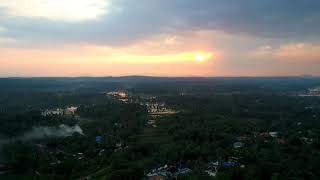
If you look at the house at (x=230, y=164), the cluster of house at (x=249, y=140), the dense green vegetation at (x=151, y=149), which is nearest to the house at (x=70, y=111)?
the dense green vegetation at (x=151, y=149)

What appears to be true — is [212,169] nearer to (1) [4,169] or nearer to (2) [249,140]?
(2) [249,140]

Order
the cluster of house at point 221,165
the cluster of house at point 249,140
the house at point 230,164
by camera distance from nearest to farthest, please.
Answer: the cluster of house at point 221,165, the house at point 230,164, the cluster of house at point 249,140

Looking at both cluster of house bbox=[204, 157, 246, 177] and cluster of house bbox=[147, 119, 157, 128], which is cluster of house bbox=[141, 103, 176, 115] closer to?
cluster of house bbox=[147, 119, 157, 128]

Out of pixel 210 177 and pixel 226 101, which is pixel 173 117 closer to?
pixel 226 101

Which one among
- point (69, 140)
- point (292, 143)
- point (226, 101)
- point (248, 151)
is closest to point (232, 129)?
point (292, 143)

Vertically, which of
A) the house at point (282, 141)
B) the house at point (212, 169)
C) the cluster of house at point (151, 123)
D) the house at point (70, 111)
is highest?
the house at point (282, 141)

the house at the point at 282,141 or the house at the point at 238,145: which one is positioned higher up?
the house at the point at 282,141

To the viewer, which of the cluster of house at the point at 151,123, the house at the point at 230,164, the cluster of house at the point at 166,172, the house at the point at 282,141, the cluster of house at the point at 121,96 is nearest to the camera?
the cluster of house at the point at 166,172

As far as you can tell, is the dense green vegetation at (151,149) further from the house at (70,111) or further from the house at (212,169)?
the house at (70,111)
